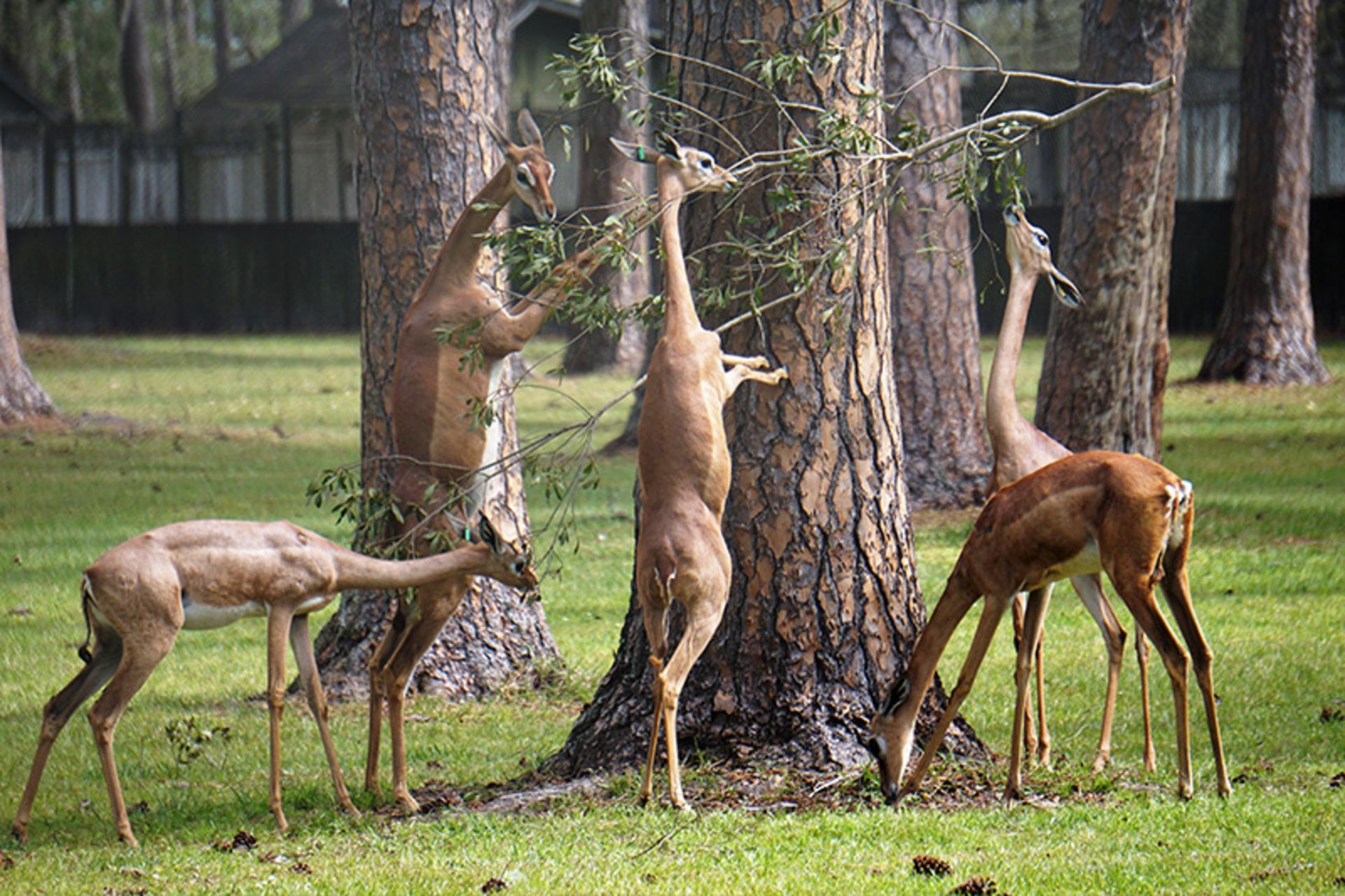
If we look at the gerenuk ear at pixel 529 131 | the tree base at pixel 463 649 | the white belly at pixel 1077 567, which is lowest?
the tree base at pixel 463 649

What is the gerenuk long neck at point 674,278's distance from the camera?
5477mm

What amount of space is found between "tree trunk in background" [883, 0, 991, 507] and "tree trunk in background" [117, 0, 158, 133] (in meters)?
36.9

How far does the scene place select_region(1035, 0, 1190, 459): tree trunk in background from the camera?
12680 mm

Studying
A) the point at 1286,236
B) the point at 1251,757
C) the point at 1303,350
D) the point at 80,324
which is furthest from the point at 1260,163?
the point at 80,324

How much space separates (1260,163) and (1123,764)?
15.1 m

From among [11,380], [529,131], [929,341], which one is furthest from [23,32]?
[529,131]

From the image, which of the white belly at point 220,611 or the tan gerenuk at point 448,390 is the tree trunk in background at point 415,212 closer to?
the tan gerenuk at point 448,390

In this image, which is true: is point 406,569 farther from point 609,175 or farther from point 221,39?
point 221,39

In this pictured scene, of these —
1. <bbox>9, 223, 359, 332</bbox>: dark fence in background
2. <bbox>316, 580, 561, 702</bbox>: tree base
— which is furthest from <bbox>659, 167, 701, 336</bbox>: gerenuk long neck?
<bbox>9, 223, 359, 332</bbox>: dark fence in background

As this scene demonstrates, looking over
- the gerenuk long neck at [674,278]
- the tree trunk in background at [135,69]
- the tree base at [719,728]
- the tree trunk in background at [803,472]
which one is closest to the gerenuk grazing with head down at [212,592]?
the tree base at [719,728]

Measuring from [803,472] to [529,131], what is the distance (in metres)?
1.67

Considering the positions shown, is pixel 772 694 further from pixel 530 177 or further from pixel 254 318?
pixel 254 318

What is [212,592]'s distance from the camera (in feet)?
19.8

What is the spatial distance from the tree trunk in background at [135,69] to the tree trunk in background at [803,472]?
142ft
